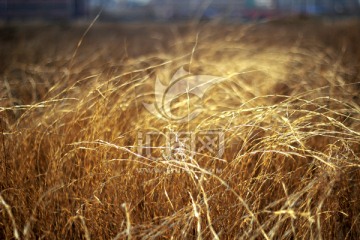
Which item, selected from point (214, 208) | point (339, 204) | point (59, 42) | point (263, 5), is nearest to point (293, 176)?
point (339, 204)

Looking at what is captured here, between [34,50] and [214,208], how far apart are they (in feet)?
10.3

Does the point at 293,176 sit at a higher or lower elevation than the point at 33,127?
lower

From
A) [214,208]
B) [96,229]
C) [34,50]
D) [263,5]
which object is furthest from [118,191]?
[263,5]

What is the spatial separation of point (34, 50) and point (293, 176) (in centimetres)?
312

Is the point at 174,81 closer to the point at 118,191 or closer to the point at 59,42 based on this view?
the point at 118,191

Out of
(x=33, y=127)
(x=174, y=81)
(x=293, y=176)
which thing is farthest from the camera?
(x=174, y=81)

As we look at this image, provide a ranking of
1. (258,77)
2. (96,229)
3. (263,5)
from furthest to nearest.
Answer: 1. (263,5)
2. (258,77)
3. (96,229)

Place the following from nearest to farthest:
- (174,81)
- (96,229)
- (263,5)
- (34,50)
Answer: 1. (96,229)
2. (174,81)
3. (34,50)
4. (263,5)

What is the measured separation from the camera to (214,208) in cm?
101

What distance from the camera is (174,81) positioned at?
2168mm

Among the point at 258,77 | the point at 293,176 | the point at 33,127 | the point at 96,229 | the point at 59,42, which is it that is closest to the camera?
the point at 96,229

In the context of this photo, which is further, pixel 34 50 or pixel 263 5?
pixel 263 5

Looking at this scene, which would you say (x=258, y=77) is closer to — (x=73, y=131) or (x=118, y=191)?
(x=73, y=131)

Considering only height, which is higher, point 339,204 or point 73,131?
point 73,131
